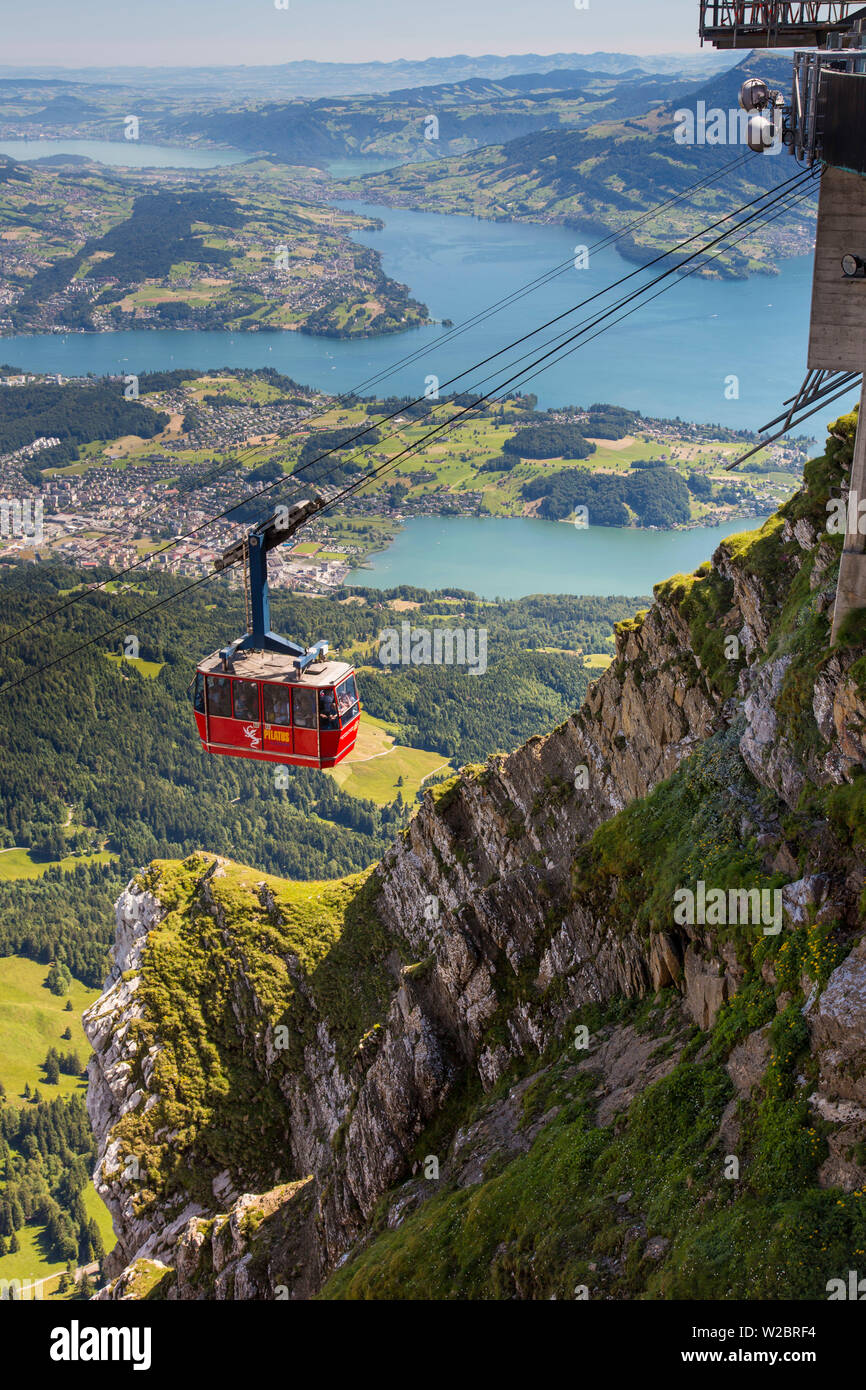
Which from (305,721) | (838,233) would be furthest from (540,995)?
(838,233)

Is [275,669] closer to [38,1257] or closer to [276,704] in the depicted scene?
[276,704]

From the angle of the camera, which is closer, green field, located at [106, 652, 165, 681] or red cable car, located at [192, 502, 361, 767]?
red cable car, located at [192, 502, 361, 767]

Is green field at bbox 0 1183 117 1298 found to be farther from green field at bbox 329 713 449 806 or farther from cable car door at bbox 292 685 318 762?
cable car door at bbox 292 685 318 762

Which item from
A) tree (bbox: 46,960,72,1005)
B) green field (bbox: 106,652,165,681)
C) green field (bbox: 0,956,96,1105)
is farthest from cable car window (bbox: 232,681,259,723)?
green field (bbox: 106,652,165,681)

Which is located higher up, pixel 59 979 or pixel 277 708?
pixel 277 708

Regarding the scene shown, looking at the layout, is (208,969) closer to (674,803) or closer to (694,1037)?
(674,803)

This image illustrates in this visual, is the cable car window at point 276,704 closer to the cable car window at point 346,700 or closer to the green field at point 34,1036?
the cable car window at point 346,700
